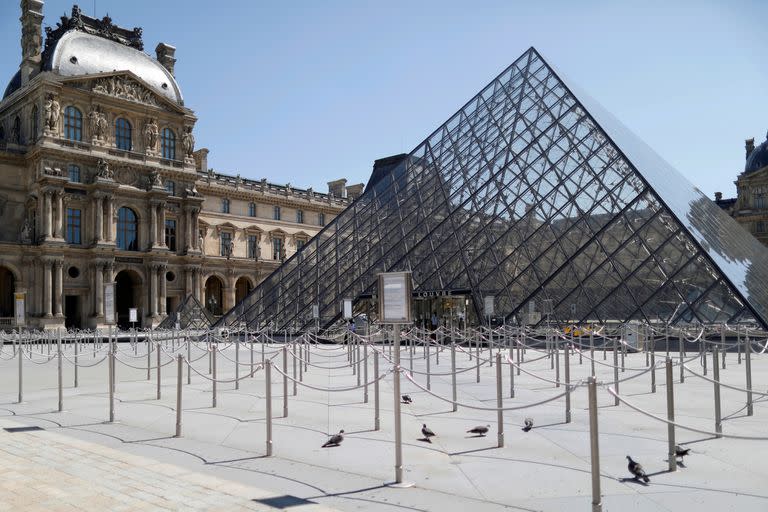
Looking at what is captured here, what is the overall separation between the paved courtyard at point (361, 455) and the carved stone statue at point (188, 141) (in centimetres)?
4011

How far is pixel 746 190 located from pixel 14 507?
8515 centimetres

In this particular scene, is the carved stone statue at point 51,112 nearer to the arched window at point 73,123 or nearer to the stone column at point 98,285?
the arched window at point 73,123

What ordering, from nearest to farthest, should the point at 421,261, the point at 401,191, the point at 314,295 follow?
the point at 421,261, the point at 314,295, the point at 401,191

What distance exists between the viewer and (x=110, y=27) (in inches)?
1943

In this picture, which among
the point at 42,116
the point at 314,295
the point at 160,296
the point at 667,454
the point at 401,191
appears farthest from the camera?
the point at 160,296

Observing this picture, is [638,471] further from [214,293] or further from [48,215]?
[214,293]

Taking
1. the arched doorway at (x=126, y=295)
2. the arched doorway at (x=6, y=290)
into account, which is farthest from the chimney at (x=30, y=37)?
the arched doorway at (x=126, y=295)

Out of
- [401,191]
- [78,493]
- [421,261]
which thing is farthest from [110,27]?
[78,493]

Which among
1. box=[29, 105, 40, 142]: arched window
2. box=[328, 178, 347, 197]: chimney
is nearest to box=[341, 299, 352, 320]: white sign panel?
box=[29, 105, 40, 142]: arched window

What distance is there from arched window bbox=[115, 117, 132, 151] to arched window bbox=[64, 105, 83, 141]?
101 inches

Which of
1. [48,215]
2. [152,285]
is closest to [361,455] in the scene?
[48,215]

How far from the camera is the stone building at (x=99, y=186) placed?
4159 cm

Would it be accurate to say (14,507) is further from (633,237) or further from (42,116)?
(42,116)

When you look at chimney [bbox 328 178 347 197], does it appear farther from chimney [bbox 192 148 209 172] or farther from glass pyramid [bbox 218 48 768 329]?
glass pyramid [bbox 218 48 768 329]
